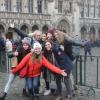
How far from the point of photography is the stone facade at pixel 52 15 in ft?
147

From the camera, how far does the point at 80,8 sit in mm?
54312

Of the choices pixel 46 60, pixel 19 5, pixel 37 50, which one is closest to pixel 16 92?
pixel 46 60

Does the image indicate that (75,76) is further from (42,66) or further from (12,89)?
(42,66)

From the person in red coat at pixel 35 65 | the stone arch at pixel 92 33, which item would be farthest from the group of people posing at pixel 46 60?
the stone arch at pixel 92 33

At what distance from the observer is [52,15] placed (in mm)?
49500

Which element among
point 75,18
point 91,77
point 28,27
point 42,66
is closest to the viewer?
point 42,66

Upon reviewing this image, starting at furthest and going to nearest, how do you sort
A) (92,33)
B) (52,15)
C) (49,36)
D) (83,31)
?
1. (92,33)
2. (83,31)
3. (52,15)
4. (49,36)

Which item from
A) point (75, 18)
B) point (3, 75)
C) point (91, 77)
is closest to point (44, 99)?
point (91, 77)

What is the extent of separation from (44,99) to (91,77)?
4.55 m

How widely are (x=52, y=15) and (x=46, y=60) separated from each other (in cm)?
3965

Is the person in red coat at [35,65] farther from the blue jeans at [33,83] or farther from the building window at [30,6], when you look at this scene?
the building window at [30,6]

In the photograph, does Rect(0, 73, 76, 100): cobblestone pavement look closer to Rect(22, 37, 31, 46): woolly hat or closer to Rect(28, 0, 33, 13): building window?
Rect(22, 37, 31, 46): woolly hat

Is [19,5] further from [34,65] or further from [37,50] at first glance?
[37,50]

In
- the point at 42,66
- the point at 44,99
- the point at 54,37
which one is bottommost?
the point at 44,99
